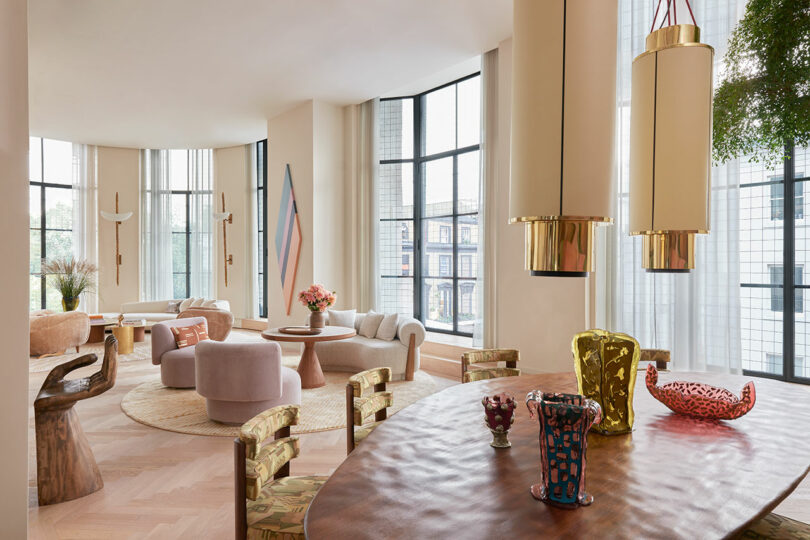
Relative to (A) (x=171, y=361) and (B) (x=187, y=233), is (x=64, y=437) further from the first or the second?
(B) (x=187, y=233)

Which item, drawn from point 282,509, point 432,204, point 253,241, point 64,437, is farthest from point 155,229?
point 282,509

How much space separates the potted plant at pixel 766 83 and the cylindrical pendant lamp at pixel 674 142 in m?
2.42

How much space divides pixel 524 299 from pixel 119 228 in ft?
29.7

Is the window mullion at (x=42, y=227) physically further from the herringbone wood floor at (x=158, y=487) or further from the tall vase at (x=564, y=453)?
the tall vase at (x=564, y=453)

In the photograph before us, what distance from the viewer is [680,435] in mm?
1464

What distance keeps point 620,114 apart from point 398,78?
11.3 feet

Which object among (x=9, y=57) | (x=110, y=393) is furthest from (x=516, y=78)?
(x=110, y=393)

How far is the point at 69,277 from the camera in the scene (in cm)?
900

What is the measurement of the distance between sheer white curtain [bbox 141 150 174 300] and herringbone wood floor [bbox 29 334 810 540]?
683 centimetres

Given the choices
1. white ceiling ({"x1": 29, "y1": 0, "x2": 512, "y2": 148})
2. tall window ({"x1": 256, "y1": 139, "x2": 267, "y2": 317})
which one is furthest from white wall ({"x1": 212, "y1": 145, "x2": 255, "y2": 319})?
white ceiling ({"x1": 29, "y1": 0, "x2": 512, "y2": 148})

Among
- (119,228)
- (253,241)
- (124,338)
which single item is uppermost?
(119,228)

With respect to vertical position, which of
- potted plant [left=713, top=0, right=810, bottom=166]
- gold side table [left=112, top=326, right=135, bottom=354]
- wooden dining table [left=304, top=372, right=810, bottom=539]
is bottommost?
gold side table [left=112, top=326, right=135, bottom=354]

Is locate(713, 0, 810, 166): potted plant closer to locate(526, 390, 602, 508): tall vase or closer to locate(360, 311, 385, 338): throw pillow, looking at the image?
locate(526, 390, 602, 508): tall vase

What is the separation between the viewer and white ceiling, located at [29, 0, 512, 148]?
4840mm
